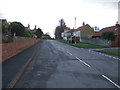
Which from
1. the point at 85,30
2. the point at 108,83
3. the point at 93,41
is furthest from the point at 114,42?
the point at 85,30

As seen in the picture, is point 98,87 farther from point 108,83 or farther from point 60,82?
point 60,82

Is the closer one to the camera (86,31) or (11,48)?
(11,48)

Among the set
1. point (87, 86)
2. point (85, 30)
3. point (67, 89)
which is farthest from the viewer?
point (85, 30)

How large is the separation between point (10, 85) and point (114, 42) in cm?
4504

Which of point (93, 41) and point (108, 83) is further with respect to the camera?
point (93, 41)

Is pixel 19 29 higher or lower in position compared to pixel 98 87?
higher

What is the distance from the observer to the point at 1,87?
8.36m

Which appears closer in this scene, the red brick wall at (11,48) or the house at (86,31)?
the red brick wall at (11,48)

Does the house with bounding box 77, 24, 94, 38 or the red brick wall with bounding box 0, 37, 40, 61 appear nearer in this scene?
the red brick wall with bounding box 0, 37, 40, 61

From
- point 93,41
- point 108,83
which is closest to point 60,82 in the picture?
point 108,83

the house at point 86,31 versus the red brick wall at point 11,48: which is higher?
the house at point 86,31

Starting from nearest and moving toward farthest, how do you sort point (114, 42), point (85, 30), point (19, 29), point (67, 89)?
point (67, 89) → point (19, 29) → point (114, 42) → point (85, 30)

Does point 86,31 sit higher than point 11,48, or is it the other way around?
point 86,31

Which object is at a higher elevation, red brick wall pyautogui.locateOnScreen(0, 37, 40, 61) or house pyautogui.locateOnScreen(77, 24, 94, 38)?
house pyautogui.locateOnScreen(77, 24, 94, 38)
